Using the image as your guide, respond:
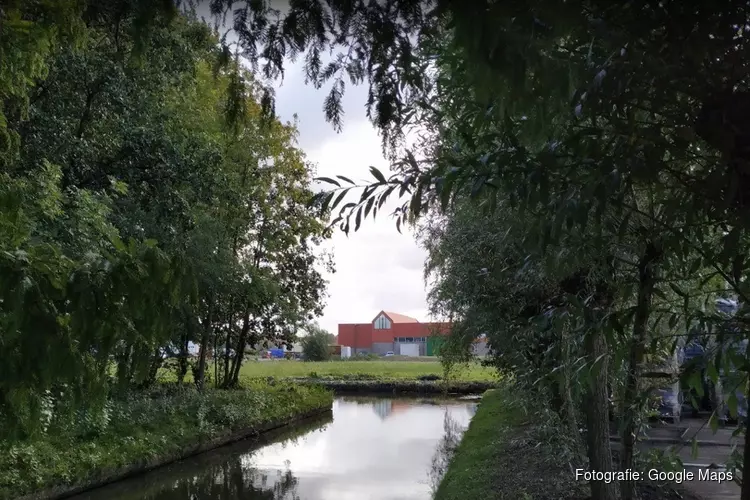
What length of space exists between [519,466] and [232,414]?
28.9 ft

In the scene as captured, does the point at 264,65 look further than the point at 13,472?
No

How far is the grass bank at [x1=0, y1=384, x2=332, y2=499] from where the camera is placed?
27.7ft

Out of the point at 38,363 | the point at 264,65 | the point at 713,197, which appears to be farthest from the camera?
the point at 264,65

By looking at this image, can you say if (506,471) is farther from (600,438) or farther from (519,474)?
(600,438)

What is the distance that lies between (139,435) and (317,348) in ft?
82.1

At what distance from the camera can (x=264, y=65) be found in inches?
92.0

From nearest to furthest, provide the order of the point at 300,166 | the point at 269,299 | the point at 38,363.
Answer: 1. the point at 38,363
2. the point at 269,299
3. the point at 300,166

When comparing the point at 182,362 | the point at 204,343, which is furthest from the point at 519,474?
the point at 182,362

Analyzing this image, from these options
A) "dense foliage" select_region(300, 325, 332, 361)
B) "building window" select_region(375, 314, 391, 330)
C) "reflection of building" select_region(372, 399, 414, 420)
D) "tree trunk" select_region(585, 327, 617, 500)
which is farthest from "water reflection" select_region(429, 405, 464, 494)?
"building window" select_region(375, 314, 391, 330)

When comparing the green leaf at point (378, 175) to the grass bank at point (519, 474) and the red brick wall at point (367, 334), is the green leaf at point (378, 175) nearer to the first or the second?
the grass bank at point (519, 474)

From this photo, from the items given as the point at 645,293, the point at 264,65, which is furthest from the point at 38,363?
the point at 645,293

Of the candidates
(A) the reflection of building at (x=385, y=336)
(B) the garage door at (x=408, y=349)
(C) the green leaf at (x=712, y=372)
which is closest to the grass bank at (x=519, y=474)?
(C) the green leaf at (x=712, y=372)

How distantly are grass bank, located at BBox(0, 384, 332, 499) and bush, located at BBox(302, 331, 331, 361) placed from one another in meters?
16.6

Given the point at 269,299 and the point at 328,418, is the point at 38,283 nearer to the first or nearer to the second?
the point at 269,299
